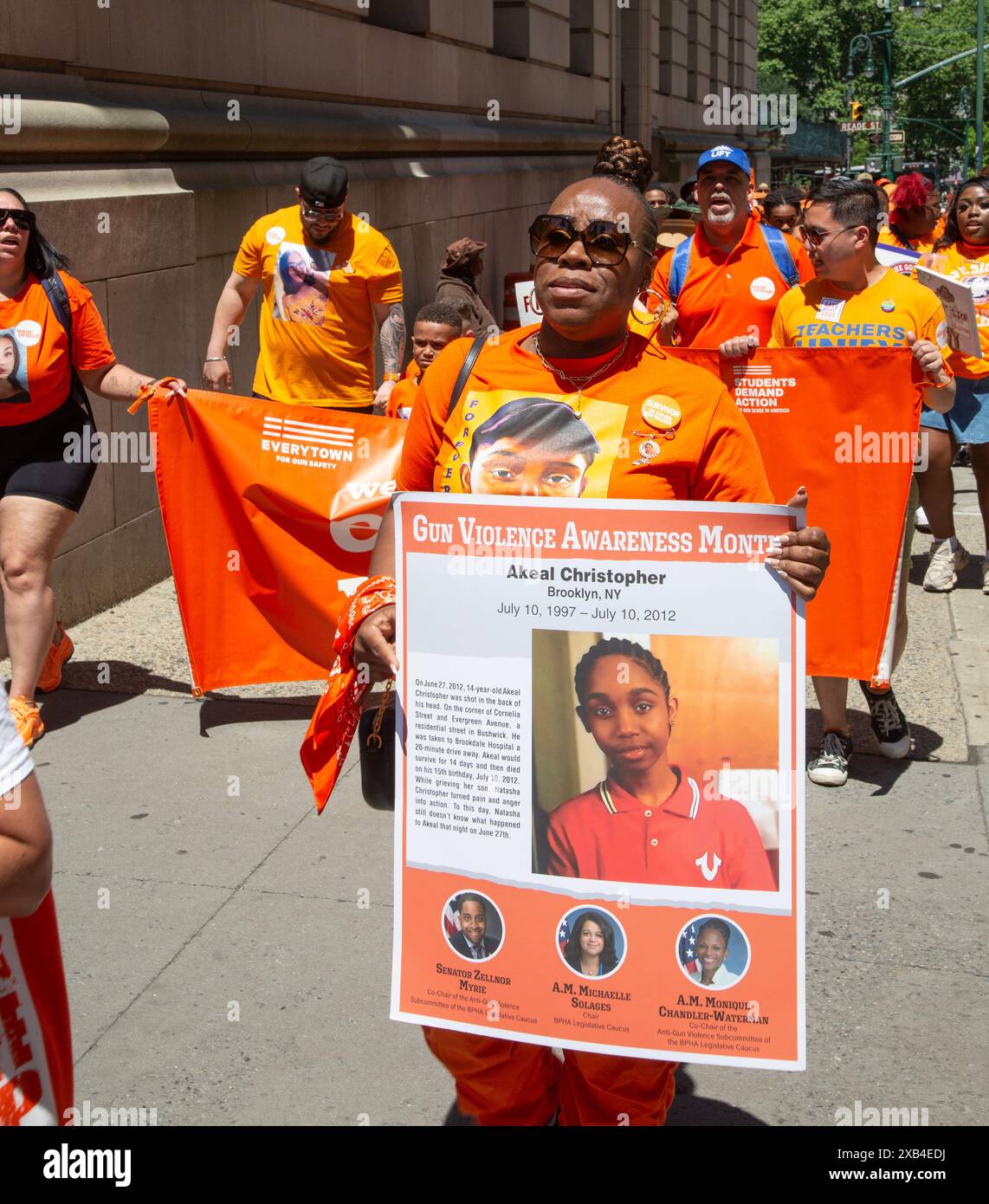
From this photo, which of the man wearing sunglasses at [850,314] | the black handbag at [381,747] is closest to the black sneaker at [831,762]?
the man wearing sunglasses at [850,314]

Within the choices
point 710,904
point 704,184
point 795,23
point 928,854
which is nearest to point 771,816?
point 710,904

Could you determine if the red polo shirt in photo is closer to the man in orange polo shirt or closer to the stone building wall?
the man in orange polo shirt

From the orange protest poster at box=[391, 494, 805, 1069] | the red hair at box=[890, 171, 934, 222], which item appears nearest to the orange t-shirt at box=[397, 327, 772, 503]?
the orange protest poster at box=[391, 494, 805, 1069]

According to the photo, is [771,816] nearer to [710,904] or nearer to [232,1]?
[710,904]

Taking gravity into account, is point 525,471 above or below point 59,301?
below

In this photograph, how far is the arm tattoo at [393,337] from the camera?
771 cm

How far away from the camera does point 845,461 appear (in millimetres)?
5605

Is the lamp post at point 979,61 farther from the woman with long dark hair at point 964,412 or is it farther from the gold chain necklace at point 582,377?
the gold chain necklace at point 582,377

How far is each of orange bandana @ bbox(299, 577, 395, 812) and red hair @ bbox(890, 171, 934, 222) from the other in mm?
8588

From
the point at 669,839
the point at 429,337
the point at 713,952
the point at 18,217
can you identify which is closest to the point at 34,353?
the point at 18,217

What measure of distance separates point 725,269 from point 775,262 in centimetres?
24

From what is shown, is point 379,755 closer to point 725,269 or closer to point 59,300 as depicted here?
point 59,300

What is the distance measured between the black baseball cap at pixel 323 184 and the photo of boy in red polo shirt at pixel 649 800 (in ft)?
16.8

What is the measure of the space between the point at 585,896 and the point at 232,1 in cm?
915
